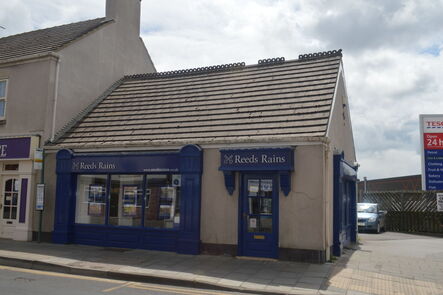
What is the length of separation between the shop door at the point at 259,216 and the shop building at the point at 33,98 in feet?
21.6

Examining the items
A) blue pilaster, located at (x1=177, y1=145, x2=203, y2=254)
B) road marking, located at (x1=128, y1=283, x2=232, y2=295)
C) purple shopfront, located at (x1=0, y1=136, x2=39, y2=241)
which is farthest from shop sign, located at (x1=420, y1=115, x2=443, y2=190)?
purple shopfront, located at (x1=0, y1=136, x2=39, y2=241)

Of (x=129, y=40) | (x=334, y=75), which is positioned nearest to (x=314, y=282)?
(x=334, y=75)

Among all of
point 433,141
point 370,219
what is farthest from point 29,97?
point 370,219

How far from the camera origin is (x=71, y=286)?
819 centimetres

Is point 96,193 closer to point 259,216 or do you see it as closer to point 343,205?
point 259,216

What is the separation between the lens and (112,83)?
17531mm

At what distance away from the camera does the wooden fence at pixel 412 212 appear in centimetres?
2103

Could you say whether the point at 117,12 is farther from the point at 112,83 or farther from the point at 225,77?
the point at 225,77

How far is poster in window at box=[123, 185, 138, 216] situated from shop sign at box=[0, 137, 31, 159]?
3.76 m

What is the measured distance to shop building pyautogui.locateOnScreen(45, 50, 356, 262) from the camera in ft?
35.1

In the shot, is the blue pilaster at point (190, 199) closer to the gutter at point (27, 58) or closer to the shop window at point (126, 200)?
the shop window at point (126, 200)

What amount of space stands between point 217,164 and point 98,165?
12.9 ft

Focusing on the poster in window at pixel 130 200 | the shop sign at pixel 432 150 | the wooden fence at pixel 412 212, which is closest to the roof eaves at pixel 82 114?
the poster in window at pixel 130 200

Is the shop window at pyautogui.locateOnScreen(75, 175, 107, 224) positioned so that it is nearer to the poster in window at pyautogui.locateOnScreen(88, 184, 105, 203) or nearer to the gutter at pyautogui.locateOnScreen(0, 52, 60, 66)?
the poster in window at pyautogui.locateOnScreen(88, 184, 105, 203)
